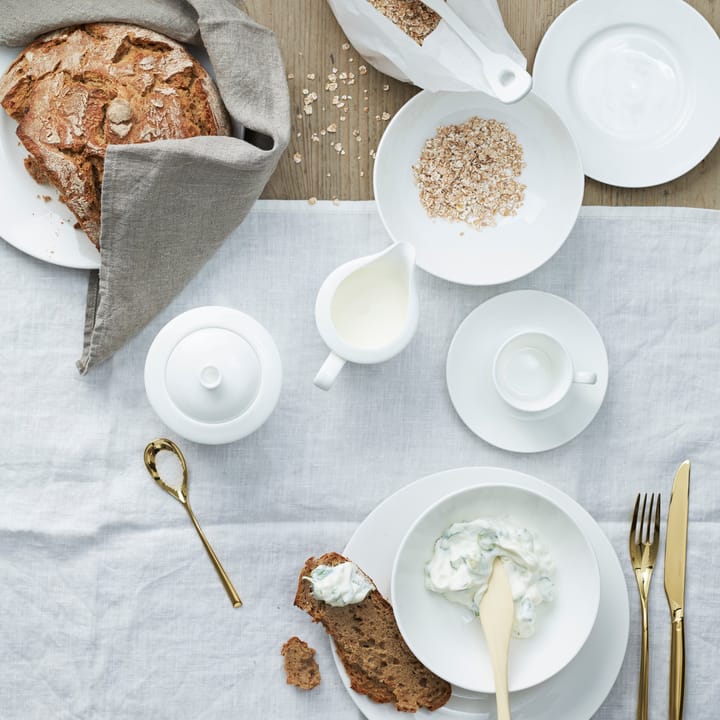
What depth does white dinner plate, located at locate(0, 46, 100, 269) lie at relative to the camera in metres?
1.09

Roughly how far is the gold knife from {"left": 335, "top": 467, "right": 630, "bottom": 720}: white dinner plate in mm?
83

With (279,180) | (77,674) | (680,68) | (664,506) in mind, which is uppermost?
(680,68)

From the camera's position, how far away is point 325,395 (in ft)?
3.76

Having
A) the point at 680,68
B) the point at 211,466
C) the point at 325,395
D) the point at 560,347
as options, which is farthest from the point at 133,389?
the point at 680,68

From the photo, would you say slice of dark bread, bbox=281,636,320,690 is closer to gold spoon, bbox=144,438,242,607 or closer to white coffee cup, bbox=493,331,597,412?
gold spoon, bbox=144,438,242,607

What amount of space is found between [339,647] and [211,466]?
0.98ft

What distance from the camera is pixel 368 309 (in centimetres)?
107

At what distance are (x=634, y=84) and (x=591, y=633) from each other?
0.77 meters

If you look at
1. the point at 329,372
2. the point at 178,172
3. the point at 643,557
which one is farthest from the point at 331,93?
the point at 643,557

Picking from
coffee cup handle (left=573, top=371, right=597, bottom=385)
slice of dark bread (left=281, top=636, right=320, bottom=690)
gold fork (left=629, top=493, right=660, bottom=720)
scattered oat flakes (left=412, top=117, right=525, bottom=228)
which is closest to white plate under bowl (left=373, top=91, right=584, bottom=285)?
scattered oat flakes (left=412, top=117, right=525, bottom=228)

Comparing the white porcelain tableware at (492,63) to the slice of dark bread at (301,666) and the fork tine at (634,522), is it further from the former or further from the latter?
→ the slice of dark bread at (301,666)

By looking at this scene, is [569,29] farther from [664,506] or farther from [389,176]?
[664,506]

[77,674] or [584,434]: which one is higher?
[584,434]

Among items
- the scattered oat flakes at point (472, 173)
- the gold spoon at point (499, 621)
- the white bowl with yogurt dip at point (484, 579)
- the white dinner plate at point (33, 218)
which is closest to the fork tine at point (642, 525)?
the white bowl with yogurt dip at point (484, 579)
